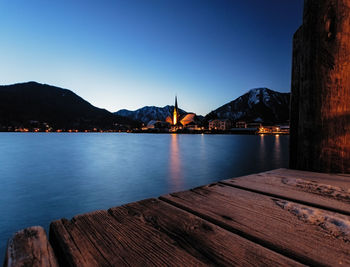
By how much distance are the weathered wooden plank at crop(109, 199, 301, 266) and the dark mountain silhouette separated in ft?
571

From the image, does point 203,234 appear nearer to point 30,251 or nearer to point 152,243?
point 152,243

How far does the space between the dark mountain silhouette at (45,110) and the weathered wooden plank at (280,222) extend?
174 metres

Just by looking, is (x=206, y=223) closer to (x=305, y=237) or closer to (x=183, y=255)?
(x=183, y=255)

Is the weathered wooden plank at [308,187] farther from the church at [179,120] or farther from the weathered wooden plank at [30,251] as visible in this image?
the church at [179,120]

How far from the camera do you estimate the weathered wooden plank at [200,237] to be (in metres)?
0.83

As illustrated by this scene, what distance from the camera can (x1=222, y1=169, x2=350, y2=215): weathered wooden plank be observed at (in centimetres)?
142

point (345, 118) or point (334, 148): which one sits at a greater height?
point (345, 118)

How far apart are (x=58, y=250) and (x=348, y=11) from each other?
3352 mm

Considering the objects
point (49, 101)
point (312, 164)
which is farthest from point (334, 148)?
point (49, 101)

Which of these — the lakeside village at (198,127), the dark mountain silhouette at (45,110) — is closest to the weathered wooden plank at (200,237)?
the lakeside village at (198,127)

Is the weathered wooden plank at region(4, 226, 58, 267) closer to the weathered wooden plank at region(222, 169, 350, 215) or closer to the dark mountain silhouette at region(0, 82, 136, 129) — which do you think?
the weathered wooden plank at region(222, 169, 350, 215)

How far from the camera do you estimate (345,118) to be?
2.08 m

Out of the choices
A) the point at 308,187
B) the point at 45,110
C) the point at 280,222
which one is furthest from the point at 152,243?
the point at 45,110

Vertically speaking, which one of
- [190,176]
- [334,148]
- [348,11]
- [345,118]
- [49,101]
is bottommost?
[190,176]
